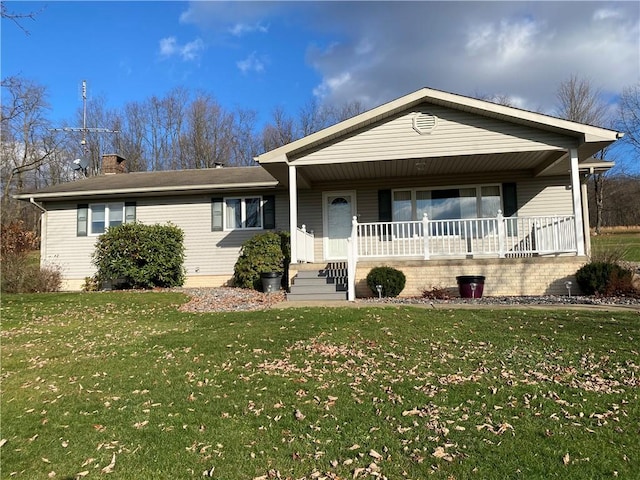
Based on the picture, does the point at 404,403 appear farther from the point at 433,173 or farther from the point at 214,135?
the point at 214,135

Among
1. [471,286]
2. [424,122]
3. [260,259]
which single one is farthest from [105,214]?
[471,286]

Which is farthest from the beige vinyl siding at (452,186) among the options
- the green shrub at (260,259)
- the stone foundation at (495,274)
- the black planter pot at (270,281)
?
the stone foundation at (495,274)

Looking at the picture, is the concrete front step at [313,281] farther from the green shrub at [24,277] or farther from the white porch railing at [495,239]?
the green shrub at [24,277]

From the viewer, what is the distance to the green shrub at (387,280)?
32.9 ft

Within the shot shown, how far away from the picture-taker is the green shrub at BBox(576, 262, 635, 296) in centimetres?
908

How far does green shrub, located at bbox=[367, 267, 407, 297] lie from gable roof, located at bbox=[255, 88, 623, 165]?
3.57 meters

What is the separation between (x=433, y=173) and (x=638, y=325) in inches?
294

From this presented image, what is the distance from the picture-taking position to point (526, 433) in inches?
130

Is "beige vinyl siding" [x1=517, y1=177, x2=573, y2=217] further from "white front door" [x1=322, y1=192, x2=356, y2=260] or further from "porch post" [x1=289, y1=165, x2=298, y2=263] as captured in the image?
"porch post" [x1=289, y1=165, x2=298, y2=263]

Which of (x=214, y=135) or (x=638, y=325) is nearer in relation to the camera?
(x=638, y=325)

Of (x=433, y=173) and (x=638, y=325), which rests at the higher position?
(x=433, y=173)

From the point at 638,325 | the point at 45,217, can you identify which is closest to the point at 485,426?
the point at 638,325

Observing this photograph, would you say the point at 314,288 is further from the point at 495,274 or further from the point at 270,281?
the point at 495,274

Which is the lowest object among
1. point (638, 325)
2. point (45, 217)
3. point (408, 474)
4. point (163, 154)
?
point (408, 474)
